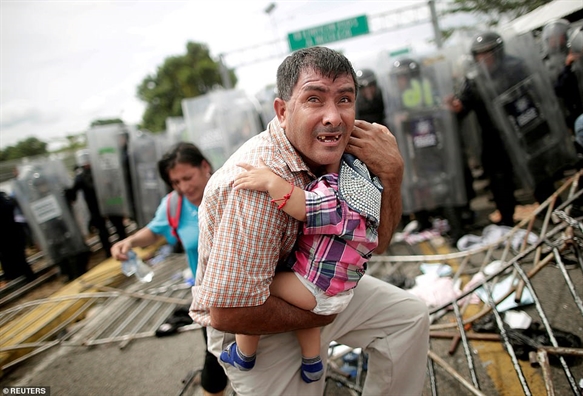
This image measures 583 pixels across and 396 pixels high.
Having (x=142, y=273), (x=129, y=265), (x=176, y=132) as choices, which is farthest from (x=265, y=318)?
(x=176, y=132)

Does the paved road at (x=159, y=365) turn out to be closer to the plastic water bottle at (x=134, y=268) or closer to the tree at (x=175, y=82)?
the plastic water bottle at (x=134, y=268)

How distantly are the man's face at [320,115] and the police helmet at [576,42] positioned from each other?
3564 mm

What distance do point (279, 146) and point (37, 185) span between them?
5640 millimetres

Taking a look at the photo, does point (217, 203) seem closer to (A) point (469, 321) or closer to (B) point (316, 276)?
(B) point (316, 276)

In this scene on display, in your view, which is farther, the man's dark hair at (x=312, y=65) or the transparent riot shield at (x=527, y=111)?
the transparent riot shield at (x=527, y=111)

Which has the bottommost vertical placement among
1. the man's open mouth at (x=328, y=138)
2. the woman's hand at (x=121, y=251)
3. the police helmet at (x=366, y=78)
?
the woman's hand at (x=121, y=251)

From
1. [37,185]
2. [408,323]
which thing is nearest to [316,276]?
[408,323]

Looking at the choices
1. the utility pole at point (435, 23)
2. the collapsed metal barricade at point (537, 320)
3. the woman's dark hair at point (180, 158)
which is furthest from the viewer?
the utility pole at point (435, 23)

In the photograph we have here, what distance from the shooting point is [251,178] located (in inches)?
44.6

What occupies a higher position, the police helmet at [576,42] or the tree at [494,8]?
the tree at [494,8]

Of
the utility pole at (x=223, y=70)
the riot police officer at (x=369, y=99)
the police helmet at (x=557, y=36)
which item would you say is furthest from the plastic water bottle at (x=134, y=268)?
the utility pole at (x=223, y=70)

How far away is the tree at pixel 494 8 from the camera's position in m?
11.2

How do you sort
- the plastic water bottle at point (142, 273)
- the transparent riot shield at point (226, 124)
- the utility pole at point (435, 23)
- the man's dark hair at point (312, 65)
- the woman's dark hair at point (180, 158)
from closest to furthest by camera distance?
the man's dark hair at point (312, 65) → the woman's dark hair at point (180, 158) → the plastic water bottle at point (142, 273) → the transparent riot shield at point (226, 124) → the utility pole at point (435, 23)

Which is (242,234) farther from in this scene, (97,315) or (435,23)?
(435,23)
